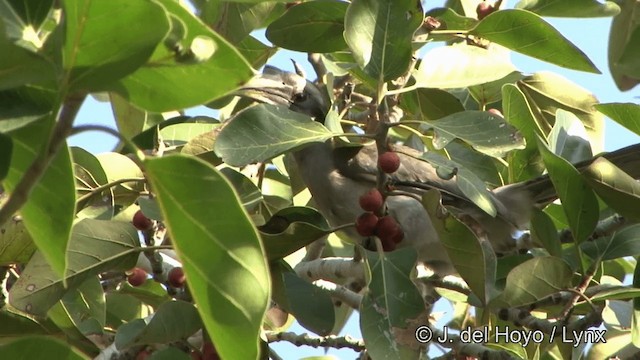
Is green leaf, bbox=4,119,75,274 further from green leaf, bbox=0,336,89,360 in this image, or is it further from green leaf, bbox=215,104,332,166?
green leaf, bbox=215,104,332,166

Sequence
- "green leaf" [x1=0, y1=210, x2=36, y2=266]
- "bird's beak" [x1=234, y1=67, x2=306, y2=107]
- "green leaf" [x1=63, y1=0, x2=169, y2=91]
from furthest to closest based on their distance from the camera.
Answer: "bird's beak" [x1=234, y1=67, x2=306, y2=107], "green leaf" [x1=0, y1=210, x2=36, y2=266], "green leaf" [x1=63, y1=0, x2=169, y2=91]

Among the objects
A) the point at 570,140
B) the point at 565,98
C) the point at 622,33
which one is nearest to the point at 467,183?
the point at 570,140

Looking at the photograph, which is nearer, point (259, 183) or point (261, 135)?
point (261, 135)

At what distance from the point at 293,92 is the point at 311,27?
1.34 meters

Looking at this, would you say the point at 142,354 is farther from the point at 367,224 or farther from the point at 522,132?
the point at 522,132

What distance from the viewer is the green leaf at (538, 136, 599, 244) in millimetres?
2742

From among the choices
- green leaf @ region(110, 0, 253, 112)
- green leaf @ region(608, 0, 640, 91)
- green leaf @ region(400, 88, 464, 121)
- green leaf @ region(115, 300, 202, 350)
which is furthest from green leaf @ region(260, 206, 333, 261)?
green leaf @ region(608, 0, 640, 91)

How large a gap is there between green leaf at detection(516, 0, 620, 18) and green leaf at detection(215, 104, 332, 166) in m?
1.20

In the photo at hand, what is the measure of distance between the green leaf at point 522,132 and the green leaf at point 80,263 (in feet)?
4.56

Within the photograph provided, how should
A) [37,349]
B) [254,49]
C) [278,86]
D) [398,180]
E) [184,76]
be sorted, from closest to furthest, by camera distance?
1. [184,76]
2. [37,349]
3. [254,49]
4. [398,180]
5. [278,86]

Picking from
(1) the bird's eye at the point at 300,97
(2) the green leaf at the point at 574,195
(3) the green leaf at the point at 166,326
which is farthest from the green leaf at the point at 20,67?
(1) the bird's eye at the point at 300,97

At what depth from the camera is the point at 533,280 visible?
277 centimetres

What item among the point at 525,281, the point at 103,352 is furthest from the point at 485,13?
the point at 103,352

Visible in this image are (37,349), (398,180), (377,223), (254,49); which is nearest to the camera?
(37,349)
